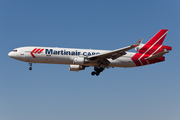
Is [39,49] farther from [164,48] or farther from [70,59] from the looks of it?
[164,48]

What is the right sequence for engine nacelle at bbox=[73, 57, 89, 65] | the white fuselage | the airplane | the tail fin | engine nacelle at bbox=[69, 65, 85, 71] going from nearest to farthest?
1. engine nacelle at bbox=[73, 57, 89, 65]
2. the airplane
3. the white fuselage
4. engine nacelle at bbox=[69, 65, 85, 71]
5. the tail fin

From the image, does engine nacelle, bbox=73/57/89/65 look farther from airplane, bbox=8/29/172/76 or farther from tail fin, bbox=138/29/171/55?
tail fin, bbox=138/29/171/55

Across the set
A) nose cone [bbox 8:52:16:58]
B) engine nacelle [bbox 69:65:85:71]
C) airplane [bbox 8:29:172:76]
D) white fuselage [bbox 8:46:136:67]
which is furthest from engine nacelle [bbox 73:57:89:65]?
nose cone [bbox 8:52:16:58]

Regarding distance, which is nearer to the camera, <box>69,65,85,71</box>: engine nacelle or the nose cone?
the nose cone

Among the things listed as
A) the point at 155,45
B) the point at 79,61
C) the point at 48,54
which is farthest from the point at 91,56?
the point at 155,45

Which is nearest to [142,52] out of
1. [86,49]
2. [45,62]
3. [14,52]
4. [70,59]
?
[86,49]

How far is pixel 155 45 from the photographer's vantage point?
5462 centimetres

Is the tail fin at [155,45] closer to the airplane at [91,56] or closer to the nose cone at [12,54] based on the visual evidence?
the airplane at [91,56]

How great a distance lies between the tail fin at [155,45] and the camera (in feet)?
177

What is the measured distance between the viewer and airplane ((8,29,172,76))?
49.9 meters

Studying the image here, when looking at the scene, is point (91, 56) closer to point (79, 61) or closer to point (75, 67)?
point (79, 61)

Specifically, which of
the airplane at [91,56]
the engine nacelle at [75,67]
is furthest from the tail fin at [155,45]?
the engine nacelle at [75,67]

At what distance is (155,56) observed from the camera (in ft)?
169

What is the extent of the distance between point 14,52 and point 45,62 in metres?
6.05
